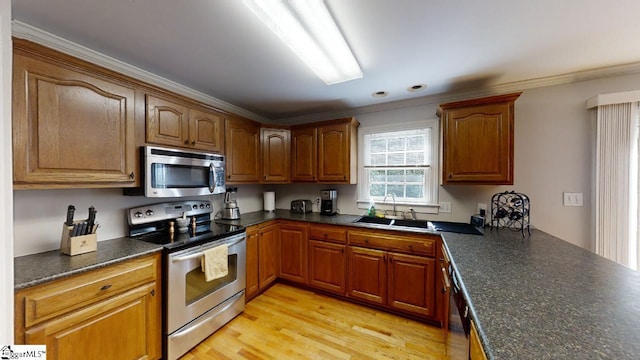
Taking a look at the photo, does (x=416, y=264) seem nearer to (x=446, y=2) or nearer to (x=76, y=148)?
(x=446, y=2)

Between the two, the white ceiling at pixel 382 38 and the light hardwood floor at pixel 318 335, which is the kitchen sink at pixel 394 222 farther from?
the white ceiling at pixel 382 38

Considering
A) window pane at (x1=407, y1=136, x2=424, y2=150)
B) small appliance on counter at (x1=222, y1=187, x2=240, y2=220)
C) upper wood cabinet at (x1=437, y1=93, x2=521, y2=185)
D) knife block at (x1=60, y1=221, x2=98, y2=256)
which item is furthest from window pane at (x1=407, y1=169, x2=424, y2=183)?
knife block at (x1=60, y1=221, x2=98, y2=256)

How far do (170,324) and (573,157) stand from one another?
375cm

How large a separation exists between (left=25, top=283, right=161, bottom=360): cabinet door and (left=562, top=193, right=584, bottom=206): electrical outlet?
361 centimetres

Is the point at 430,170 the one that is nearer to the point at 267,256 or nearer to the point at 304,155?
the point at 304,155

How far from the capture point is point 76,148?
4.66 ft

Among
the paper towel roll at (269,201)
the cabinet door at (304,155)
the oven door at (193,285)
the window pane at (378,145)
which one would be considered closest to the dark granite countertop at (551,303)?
the window pane at (378,145)

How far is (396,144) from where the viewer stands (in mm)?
2846

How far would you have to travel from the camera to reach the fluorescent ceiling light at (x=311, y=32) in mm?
1205

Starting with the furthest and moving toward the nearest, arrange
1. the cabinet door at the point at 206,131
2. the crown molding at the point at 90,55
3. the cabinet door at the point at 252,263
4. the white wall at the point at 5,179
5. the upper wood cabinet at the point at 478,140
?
the cabinet door at the point at 252,263 → the cabinet door at the point at 206,131 → the upper wood cabinet at the point at 478,140 → the crown molding at the point at 90,55 → the white wall at the point at 5,179

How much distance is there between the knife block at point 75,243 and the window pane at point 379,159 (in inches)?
109

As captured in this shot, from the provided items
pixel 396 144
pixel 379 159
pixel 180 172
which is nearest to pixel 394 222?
pixel 379 159

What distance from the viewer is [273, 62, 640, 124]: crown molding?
74.5 inches

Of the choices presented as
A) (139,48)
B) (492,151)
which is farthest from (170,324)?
(492,151)
